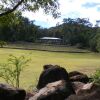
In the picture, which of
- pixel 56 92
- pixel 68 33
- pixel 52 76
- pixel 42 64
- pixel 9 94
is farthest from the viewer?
pixel 68 33

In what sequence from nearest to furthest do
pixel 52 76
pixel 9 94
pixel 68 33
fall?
pixel 9 94 < pixel 52 76 < pixel 68 33

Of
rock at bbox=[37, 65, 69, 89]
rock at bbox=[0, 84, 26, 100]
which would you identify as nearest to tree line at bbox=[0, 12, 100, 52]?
rock at bbox=[37, 65, 69, 89]

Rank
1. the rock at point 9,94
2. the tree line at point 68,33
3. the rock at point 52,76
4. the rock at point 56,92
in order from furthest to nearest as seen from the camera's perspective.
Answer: the tree line at point 68,33
the rock at point 52,76
the rock at point 9,94
the rock at point 56,92

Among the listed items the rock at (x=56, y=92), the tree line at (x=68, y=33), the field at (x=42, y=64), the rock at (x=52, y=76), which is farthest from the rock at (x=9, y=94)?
the tree line at (x=68, y=33)

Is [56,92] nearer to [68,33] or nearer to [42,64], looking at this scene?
[42,64]

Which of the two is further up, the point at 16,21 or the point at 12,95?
the point at 16,21

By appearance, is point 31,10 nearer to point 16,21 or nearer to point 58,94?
point 16,21

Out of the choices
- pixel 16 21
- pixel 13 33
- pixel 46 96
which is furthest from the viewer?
pixel 13 33

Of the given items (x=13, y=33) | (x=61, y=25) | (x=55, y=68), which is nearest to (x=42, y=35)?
(x=61, y=25)

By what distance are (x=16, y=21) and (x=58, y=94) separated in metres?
6.55

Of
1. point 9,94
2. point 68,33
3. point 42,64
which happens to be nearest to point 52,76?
point 9,94

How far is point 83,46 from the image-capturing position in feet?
375

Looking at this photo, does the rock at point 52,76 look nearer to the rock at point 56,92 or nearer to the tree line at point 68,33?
the rock at point 56,92

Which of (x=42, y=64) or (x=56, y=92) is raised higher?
(x=56, y=92)
